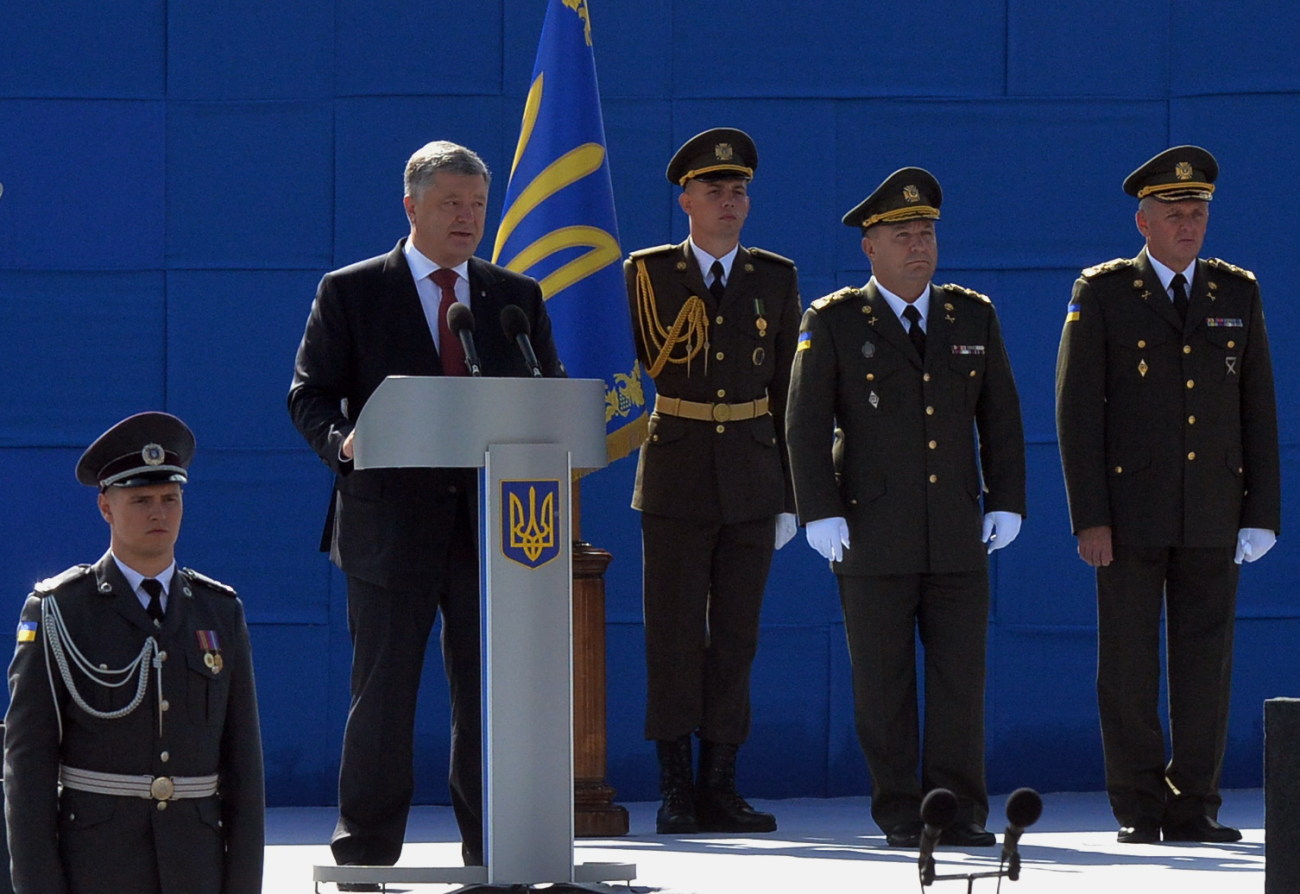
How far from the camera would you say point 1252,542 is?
5.63m

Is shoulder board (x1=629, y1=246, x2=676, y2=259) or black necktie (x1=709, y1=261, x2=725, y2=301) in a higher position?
shoulder board (x1=629, y1=246, x2=676, y2=259)

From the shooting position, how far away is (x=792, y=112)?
692 cm

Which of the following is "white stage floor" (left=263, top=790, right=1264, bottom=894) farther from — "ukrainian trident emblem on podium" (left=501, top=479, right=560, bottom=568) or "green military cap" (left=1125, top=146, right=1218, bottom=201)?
"green military cap" (left=1125, top=146, right=1218, bottom=201)

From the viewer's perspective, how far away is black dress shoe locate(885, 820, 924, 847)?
543 centimetres

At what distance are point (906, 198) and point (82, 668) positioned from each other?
2.83 metres

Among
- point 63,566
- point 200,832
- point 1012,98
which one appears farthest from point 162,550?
point 1012,98

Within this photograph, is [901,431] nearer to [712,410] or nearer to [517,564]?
[712,410]

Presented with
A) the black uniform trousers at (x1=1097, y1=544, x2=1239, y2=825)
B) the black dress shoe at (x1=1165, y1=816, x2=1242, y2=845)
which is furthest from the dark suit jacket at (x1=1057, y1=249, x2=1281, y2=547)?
the black dress shoe at (x1=1165, y1=816, x2=1242, y2=845)

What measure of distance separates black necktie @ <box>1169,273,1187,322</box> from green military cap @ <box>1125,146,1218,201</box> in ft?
0.68

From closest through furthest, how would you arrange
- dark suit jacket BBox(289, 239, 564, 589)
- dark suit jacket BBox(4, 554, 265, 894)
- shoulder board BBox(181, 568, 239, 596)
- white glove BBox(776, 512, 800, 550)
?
dark suit jacket BBox(4, 554, 265, 894) → shoulder board BBox(181, 568, 239, 596) → dark suit jacket BBox(289, 239, 564, 589) → white glove BBox(776, 512, 800, 550)

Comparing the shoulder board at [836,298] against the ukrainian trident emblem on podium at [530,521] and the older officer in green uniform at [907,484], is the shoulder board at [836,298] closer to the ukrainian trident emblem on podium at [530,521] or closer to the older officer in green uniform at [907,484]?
the older officer in green uniform at [907,484]

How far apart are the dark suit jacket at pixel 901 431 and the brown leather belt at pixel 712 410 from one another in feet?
1.08

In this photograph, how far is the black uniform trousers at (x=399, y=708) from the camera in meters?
4.52

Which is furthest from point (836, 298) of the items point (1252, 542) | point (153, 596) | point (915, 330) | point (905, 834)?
point (153, 596)
